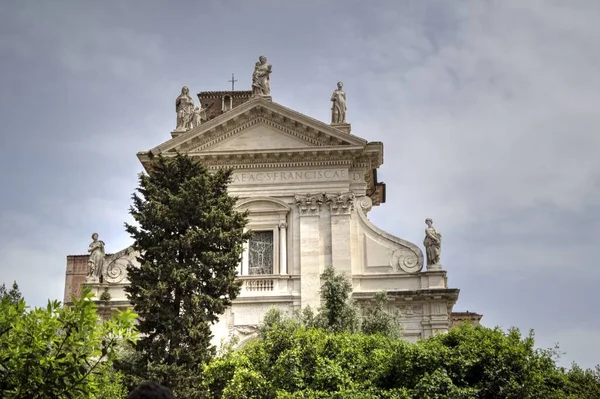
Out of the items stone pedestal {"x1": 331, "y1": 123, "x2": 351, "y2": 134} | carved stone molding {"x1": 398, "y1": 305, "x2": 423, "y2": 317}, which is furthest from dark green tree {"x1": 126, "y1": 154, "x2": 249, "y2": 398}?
stone pedestal {"x1": 331, "y1": 123, "x2": 351, "y2": 134}

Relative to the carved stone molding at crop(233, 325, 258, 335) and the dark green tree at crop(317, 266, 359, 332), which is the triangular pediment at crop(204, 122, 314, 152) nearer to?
the carved stone molding at crop(233, 325, 258, 335)

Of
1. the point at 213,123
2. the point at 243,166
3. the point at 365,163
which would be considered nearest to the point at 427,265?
the point at 365,163

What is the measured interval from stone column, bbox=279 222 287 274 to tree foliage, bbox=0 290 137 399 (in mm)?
17515

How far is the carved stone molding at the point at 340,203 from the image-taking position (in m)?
31.2

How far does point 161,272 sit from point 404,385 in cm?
764

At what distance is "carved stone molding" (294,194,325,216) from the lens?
31.3m

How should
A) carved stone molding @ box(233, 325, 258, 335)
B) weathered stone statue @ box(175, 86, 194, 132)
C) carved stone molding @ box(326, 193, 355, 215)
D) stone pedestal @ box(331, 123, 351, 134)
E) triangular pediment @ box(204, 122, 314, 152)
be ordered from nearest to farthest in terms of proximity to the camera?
carved stone molding @ box(233, 325, 258, 335)
carved stone molding @ box(326, 193, 355, 215)
triangular pediment @ box(204, 122, 314, 152)
stone pedestal @ box(331, 123, 351, 134)
weathered stone statue @ box(175, 86, 194, 132)

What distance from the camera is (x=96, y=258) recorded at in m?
30.7

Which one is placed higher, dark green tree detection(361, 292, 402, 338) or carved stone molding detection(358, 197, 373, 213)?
carved stone molding detection(358, 197, 373, 213)

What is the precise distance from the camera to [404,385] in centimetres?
1931

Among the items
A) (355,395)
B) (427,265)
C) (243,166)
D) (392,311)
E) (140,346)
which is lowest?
(355,395)

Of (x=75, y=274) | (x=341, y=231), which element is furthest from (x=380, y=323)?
(x=75, y=274)

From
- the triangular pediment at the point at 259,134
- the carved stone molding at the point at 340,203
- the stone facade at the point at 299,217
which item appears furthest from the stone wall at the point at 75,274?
the carved stone molding at the point at 340,203

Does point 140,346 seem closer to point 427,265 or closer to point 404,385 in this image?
point 404,385
